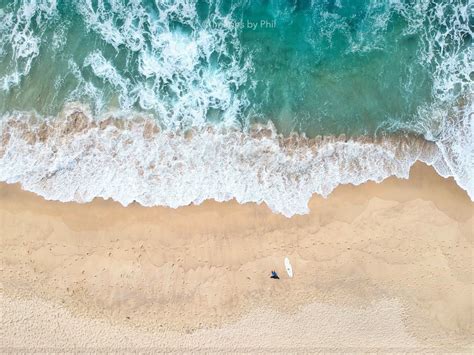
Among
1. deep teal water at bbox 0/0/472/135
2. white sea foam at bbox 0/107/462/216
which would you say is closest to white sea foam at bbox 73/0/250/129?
deep teal water at bbox 0/0/472/135

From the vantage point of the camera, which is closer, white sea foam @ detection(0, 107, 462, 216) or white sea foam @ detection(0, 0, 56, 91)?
white sea foam @ detection(0, 107, 462, 216)

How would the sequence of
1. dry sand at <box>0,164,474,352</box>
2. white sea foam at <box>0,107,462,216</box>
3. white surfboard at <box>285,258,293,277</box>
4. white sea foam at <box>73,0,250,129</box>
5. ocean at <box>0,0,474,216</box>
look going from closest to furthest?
dry sand at <box>0,164,474,352</box> → white surfboard at <box>285,258,293,277</box> → white sea foam at <box>0,107,462,216</box> → ocean at <box>0,0,474,216</box> → white sea foam at <box>73,0,250,129</box>

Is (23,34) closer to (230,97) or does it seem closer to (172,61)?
(172,61)

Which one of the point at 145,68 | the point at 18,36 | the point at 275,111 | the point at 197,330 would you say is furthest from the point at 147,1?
the point at 197,330

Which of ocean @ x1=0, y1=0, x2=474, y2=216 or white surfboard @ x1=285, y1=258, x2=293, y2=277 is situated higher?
ocean @ x1=0, y1=0, x2=474, y2=216

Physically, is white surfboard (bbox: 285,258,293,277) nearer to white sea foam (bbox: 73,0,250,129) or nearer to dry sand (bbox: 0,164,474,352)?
dry sand (bbox: 0,164,474,352)

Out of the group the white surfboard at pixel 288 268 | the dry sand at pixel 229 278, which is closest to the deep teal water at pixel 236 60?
the dry sand at pixel 229 278
